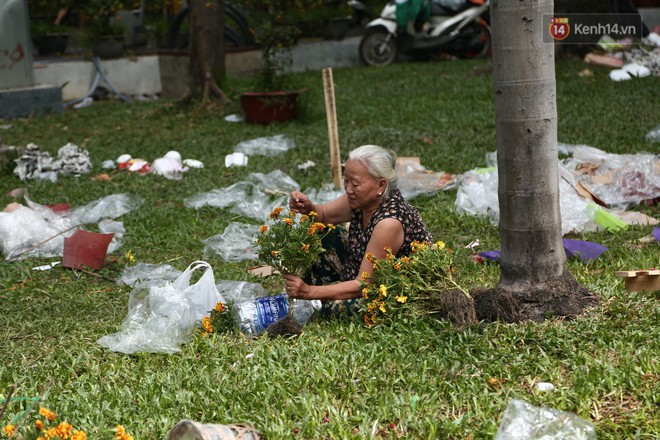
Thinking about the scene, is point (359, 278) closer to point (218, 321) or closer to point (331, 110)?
point (218, 321)

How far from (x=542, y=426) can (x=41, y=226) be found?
13.8 feet

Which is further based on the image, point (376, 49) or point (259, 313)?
point (376, 49)

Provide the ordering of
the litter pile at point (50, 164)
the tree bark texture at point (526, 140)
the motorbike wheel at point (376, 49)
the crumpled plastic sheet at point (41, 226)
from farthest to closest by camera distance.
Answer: the motorbike wheel at point (376, 49), the litter pile at point (50, 164), the crumpled plastic sheet at point (41, 226), the tree bark texture at point (526, 140)

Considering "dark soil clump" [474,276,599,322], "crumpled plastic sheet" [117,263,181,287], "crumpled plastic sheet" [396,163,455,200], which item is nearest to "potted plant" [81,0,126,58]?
"crumpled plastic sheet" [396,163,455,200]

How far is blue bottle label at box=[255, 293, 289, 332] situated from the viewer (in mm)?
4137

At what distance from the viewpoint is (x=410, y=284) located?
380 cm

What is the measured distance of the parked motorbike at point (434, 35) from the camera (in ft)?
47.3

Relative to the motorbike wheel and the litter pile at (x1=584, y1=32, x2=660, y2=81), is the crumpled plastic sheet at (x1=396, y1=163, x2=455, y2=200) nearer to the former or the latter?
the litter pile at (x1=584, y1=32, x2=660, y2=81)

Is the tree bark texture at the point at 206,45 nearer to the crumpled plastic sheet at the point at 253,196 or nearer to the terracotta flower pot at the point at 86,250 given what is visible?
the crumpled plastic sheet at the point at 253,196

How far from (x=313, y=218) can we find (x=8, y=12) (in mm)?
9788

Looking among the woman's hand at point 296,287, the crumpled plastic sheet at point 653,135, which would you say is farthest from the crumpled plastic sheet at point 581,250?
the crumpled plastic sheet at point 653,135

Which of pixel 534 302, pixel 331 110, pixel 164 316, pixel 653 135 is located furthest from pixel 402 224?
pixel 653 135

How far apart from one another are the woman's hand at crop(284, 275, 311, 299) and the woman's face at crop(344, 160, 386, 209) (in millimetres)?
520

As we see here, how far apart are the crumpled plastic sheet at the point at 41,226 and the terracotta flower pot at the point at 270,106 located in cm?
351
